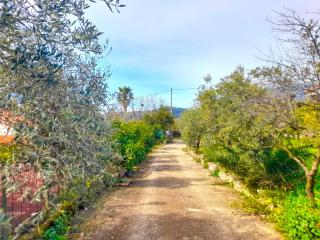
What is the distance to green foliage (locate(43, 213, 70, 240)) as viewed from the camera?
20.1 ft

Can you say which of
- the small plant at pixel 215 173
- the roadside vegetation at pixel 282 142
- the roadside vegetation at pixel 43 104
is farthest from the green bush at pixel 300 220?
the small plant at pixel 215 173

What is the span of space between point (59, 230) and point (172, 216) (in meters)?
2.88

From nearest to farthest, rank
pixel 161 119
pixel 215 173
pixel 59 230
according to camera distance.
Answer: pixel 59 230 < pixel 215 173 < pixel 161 119

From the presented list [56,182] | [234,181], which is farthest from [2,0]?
[234,181]

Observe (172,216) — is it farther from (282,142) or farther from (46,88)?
(46,88)

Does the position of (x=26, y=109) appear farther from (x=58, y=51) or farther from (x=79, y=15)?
(x=79, y=15)

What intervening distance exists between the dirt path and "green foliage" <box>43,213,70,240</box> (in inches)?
18.5

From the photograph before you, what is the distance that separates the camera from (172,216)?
330 inches

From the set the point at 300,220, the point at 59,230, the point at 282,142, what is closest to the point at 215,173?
the point at 282,142

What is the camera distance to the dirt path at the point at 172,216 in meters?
7.09

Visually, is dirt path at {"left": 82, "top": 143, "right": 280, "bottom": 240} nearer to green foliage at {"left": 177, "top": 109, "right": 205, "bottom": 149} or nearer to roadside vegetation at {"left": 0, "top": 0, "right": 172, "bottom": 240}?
roadside vegetation at {"left": 0, "top": 0, "right": 172, "bottom": 240}

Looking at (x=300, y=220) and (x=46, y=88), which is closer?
(x=46, y=88)

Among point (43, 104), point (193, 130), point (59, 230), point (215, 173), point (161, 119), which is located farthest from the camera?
point (161, 119)

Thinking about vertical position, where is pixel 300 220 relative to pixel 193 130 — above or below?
below
